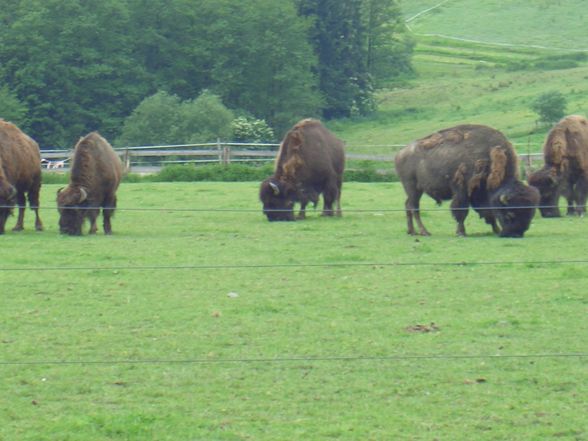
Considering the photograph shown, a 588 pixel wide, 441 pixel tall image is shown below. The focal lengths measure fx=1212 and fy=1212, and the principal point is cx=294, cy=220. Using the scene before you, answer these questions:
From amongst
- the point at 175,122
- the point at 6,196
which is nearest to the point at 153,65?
the point at 175,122

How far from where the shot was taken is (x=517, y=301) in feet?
48.2

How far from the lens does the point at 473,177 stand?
20969 millimetres

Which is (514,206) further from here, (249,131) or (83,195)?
(249,131)

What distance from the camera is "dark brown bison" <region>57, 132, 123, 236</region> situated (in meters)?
21.9

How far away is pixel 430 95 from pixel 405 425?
72.9m

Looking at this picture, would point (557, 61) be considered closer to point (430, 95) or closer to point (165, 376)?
point (430, 95)

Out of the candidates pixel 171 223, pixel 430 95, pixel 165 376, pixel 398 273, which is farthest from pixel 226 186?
Result: pixel 430 95

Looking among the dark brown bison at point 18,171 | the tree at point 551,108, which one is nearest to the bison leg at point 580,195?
the dark brown bison at point 18,171

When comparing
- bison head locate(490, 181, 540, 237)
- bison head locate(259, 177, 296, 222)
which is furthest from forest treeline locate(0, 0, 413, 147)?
bison head locate(490, 181, 540, 237)

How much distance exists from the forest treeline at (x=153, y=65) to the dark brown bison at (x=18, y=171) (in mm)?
36055

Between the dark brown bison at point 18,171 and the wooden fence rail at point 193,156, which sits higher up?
the dark brown bison at point 18,171

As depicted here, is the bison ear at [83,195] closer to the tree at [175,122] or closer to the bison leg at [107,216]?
the bison leg at [107,216]

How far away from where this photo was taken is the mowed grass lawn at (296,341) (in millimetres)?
9734

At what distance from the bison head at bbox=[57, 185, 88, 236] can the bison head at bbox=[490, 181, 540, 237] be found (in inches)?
287
